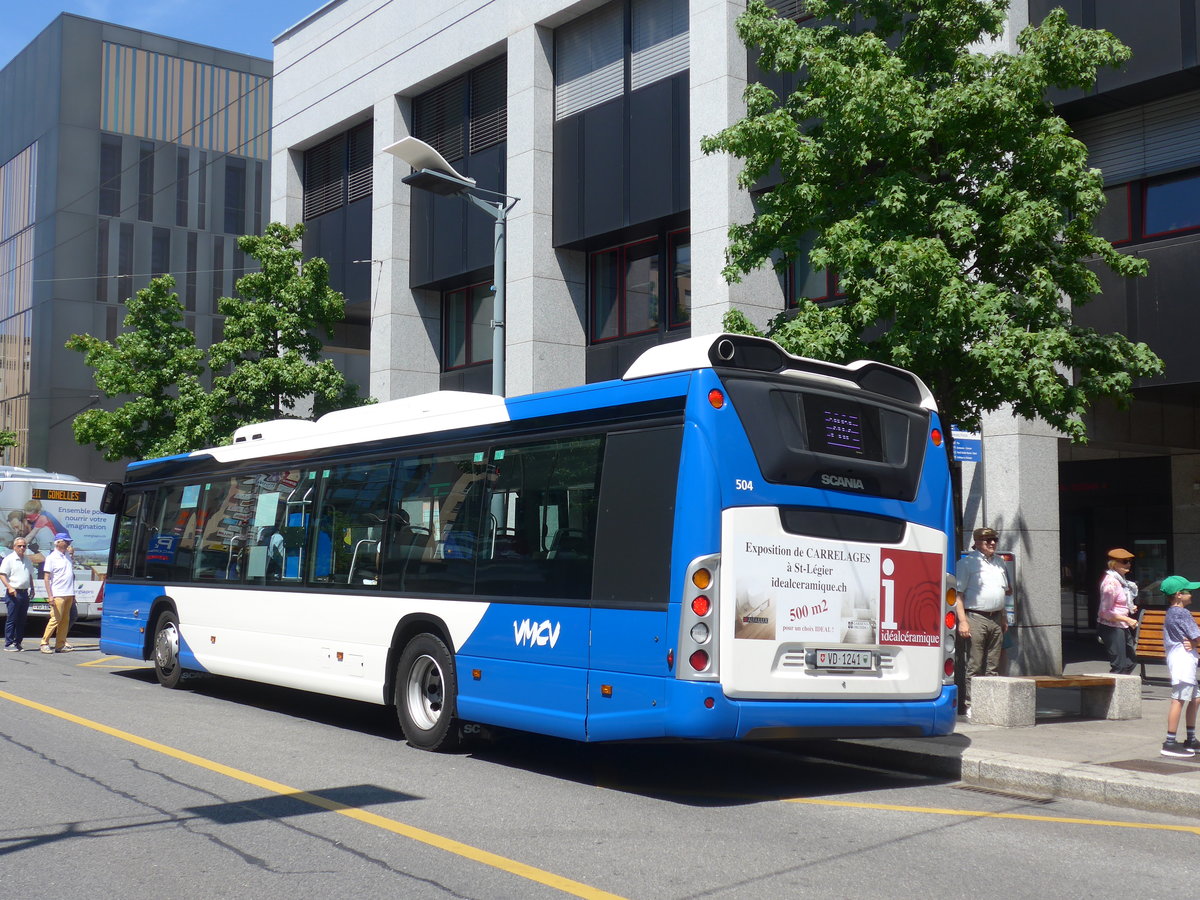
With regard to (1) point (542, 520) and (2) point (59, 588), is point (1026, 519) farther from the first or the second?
(2) point (59, 588)

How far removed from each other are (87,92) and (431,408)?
4406cm

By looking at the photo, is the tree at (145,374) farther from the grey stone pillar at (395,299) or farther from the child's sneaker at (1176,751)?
the child's sneaker at (1176,751)

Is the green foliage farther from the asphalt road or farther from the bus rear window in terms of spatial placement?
the bus rear window

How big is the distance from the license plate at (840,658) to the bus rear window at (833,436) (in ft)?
3.53

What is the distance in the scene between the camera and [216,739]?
10.3m

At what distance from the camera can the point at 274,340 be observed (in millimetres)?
22688

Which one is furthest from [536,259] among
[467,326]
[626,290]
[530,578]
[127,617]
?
[530,578]

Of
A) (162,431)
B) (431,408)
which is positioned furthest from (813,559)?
(162,431)

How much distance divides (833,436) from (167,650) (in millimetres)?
9248

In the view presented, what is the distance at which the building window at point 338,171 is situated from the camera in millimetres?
26906

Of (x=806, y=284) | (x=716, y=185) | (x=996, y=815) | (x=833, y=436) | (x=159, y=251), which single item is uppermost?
(x=159, y=251)

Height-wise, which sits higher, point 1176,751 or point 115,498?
point 115,498

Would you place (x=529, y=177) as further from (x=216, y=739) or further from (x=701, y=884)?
(x=701, y=884)

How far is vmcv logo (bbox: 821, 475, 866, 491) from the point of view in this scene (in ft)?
27.7
